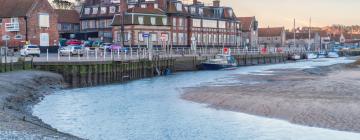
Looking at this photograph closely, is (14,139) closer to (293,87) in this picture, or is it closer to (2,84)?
(2,84)

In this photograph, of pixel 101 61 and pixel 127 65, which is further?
pixel 127 65

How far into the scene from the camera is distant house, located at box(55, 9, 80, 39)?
11839 centimetres

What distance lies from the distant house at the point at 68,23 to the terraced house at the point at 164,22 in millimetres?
1591

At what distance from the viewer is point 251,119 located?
3034cm

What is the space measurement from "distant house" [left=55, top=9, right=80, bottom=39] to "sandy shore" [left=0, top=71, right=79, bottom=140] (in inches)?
2708

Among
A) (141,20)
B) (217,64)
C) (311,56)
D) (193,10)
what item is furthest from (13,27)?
(311,56)

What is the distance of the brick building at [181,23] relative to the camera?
4026 inches

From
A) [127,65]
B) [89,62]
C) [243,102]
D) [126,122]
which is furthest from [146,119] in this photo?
[127,65]

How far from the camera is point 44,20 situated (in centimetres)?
8662

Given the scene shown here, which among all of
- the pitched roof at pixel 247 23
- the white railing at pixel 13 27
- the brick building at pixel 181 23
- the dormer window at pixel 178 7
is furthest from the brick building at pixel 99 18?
the pitched roof at pixel 247 23

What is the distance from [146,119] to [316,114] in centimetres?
894

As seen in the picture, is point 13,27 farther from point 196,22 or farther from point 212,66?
point 196,22

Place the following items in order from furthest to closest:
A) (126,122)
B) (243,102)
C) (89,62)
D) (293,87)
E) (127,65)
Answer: (127,65), (89,62), (293,87), (243,102), (126,122)

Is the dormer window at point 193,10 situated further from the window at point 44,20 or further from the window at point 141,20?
the window at point 44,20
